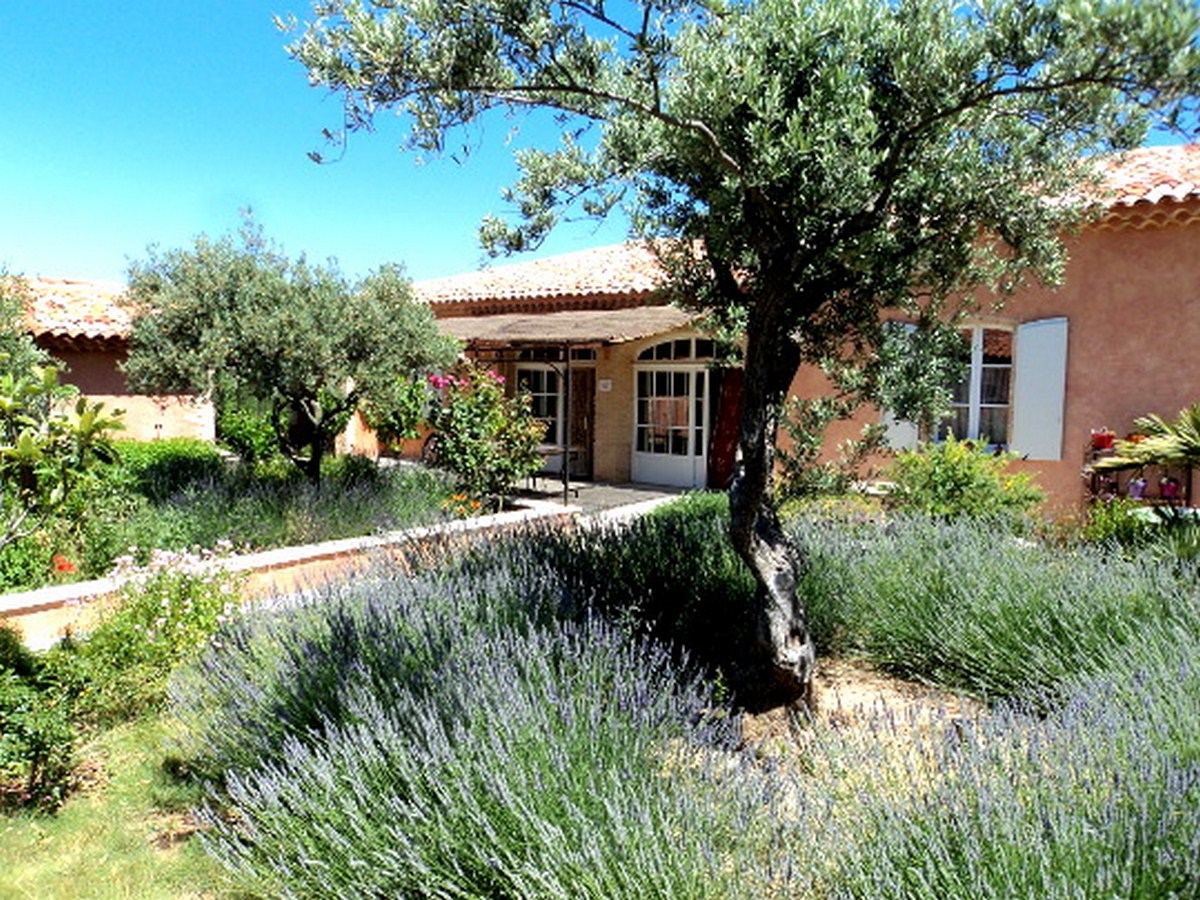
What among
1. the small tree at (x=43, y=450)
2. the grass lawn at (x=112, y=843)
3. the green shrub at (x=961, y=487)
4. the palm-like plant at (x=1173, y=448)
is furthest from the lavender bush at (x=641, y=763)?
the green shrub at (x=961, y=487)

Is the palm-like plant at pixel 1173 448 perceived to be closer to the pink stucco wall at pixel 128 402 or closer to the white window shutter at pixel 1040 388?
the white window shutter at pixel 1040 388

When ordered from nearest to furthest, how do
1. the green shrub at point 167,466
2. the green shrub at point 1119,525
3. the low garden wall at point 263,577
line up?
the low garden wall at point 263,577
the green shrub at point 1119,525
the green shrub at point 167,466

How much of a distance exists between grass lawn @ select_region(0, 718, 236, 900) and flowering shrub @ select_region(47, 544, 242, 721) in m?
0.40

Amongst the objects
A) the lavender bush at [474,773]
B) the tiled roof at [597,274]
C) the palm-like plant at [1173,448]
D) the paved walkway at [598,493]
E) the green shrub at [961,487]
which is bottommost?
the paved walkway at [598,493]

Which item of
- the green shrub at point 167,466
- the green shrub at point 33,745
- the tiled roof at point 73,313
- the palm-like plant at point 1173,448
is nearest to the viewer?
the green shrub at point 33,745

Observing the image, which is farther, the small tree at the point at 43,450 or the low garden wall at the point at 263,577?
the low garden wall at the point at 263,577

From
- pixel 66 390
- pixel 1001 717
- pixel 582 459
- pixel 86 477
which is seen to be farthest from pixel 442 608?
pixel 582 459

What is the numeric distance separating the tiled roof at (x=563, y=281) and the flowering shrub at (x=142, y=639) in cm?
969

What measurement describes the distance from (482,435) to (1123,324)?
8.03 metres

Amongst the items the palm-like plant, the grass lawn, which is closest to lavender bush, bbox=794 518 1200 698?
the palm-like plant

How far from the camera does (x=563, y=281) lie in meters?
18.4

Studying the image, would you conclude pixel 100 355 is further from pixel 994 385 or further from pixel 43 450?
pixel 994 385

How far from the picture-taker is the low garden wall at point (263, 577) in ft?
19.0

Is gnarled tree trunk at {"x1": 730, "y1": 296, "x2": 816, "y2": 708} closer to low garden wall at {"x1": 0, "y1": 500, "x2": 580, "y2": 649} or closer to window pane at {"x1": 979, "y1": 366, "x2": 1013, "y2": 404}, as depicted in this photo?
low garden wall at {"x1": 0, "y1": 500, "x2": 580, "y2": 649}
